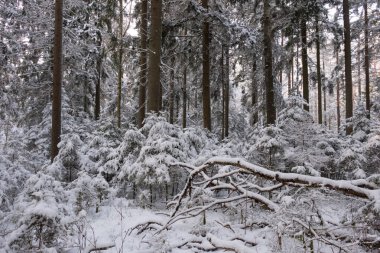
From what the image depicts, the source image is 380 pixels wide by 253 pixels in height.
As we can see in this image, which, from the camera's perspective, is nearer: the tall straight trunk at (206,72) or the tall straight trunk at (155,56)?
the tall straight trunk at (155,56)

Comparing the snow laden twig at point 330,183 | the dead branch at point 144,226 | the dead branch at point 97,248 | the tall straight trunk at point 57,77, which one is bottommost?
the dead branch at point 97,248

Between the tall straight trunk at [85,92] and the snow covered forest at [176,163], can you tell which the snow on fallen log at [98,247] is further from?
the tall straight trunk at [85,92]

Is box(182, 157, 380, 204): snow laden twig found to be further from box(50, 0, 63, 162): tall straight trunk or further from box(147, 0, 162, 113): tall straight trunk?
box(50, 0, 63, 162): tall straight trunk

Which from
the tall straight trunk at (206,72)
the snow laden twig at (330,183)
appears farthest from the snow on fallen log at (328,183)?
the tall straight trunk at (206,72)

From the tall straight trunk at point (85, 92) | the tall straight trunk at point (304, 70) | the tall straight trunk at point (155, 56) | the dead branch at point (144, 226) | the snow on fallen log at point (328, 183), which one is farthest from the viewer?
the tall straight trunk at point (85, 92)

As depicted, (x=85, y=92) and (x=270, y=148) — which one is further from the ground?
(x=85, y=92)

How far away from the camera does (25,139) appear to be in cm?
1368

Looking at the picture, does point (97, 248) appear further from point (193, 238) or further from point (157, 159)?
point (157, 159)

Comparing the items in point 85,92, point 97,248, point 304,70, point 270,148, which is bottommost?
point 97,248

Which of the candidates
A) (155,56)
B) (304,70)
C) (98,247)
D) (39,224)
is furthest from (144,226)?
(304,70)

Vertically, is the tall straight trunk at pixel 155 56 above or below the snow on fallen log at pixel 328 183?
above

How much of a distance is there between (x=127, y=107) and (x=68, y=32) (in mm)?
11984

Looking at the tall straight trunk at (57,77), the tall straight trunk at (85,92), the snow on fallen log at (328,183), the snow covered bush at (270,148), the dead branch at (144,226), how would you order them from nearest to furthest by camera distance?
the snow on fallen log at (328,183)
the dead branch at (144,226)
the snow covered bush at (270,148)
the tall straight trunk at (57,77)
the tall straight trunk at (85,92)

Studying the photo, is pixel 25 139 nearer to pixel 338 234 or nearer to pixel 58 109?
pixel 58 109
